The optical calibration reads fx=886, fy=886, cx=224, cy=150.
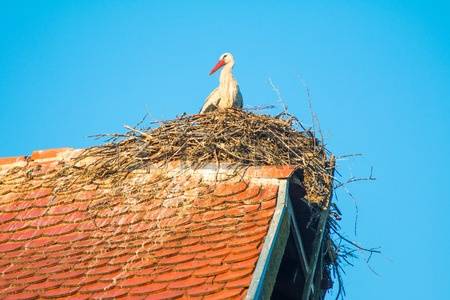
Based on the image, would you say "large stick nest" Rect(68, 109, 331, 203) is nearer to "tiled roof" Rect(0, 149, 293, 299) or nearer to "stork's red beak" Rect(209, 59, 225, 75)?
"tiled roof" Rect(0, 149, 293, 299)

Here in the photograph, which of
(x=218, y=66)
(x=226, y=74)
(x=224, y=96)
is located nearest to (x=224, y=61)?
(x=218, y=66)

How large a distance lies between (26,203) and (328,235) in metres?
2.52

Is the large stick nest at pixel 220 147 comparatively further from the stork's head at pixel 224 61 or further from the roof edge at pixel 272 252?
the stork's head at pixel 224 61

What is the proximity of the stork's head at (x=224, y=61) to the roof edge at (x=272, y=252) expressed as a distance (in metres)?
7.42

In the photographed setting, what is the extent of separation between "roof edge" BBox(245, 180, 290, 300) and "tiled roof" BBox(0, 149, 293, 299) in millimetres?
48

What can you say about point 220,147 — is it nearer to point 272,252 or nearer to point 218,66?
point 272,252

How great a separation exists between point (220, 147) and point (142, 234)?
160 cm

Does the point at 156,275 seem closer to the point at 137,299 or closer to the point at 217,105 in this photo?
the point at 137,299

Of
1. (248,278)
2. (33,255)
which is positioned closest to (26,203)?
(33,255)

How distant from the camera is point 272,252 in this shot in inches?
219

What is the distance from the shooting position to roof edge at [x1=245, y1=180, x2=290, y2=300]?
16.7 feet

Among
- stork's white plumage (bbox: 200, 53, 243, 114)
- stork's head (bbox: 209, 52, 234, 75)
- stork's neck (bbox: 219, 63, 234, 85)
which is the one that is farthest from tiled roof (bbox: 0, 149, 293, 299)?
stork's head (bbox: 209, 52, 234, 75)

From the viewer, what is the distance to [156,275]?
547cm

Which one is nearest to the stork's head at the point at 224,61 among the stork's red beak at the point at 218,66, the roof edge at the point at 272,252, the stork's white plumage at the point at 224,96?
the stork's red beak at the point at 218,66
